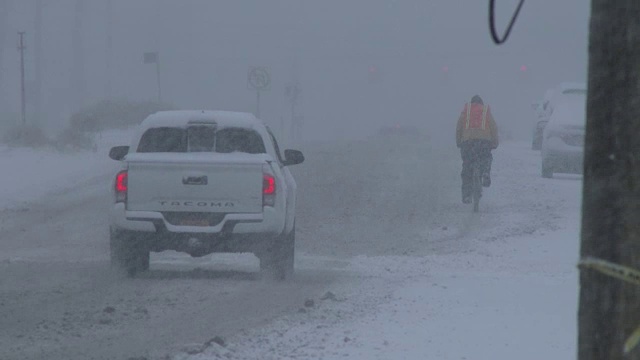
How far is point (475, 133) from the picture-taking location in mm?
19875

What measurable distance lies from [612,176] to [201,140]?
31.4ft

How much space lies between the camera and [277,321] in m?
10.0

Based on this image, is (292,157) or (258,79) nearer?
(292,157)

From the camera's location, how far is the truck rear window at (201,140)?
42.4ft

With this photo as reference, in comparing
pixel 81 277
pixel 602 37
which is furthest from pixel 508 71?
pixel 602 37

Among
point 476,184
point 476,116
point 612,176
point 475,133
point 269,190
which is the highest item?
point 612,176

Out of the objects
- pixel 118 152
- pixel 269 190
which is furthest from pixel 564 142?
pixel 269 190

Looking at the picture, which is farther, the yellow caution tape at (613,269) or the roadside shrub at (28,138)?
the roadside shrub at (28,138)

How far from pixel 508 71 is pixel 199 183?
344ft

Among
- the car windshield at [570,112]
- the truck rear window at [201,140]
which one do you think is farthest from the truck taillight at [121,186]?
the car windshield at [570,112]

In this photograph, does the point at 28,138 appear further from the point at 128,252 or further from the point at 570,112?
the point at 128,252

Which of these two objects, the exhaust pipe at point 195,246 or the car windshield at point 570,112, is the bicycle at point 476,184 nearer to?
the car windshield at point 570,112

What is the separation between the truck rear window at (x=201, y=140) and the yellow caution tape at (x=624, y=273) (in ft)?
31.1

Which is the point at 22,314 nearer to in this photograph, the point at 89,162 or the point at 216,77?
the point at 89,162
